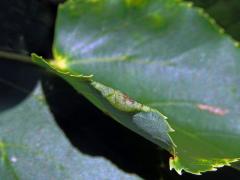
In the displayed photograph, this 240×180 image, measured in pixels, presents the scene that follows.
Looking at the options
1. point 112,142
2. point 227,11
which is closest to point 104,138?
point 112,142

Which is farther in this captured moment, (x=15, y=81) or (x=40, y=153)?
(x=15, y=81)

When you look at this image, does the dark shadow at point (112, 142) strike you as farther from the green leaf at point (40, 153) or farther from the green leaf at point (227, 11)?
the green leaf at point (227, 11)

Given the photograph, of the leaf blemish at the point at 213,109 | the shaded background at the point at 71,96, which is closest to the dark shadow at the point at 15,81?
the shaded background at the point at 71,96

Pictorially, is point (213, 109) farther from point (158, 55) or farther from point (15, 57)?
point (15, 57)

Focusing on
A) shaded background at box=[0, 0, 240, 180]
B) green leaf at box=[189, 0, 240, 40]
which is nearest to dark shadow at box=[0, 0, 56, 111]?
shaded background at box=[0, 0, 240, 180]

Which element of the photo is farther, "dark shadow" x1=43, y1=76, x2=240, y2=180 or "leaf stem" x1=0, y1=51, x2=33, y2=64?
"leaf stem" x1=0, y1=51, x2=33, y2=64

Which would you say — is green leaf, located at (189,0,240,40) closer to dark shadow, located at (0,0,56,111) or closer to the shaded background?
the shaded background
